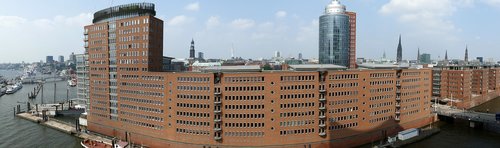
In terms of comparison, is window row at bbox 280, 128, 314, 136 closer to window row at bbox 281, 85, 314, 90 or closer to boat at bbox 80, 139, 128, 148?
window row at bbox 281, 85, 314, 90

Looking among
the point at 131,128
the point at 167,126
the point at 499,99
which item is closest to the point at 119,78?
the point at 131,128

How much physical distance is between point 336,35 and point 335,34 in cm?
78

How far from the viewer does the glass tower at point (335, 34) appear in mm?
175375

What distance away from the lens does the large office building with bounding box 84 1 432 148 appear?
7669cm

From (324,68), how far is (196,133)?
1411 inches

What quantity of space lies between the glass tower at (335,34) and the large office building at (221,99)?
8024 cm

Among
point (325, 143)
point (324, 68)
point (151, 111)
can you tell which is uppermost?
point (324, 68)

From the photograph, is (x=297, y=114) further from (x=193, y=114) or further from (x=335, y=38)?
(x=335, y=38)

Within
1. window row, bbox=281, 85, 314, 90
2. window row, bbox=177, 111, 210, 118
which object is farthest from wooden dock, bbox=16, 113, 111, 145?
window row, bbox=281, 85, 314, 90

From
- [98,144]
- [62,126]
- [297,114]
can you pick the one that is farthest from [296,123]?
[62,126]

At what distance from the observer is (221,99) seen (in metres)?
76.5

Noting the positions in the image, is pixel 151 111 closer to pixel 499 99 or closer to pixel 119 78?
pixel 119 78

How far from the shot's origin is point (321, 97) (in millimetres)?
79938

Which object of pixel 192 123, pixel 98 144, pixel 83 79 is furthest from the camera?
pixel 83 79
